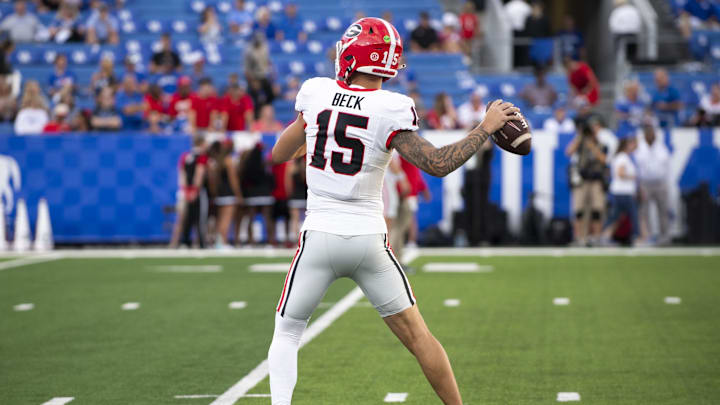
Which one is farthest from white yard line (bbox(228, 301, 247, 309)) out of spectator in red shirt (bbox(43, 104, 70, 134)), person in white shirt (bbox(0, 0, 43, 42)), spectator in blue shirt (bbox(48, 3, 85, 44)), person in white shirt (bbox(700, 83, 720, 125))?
person in white shirt (bbox(0, 0, 43, 42))

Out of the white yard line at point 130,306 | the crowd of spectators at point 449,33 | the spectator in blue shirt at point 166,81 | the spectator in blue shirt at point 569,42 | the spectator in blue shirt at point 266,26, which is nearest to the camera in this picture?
the white yard line at point 130,306

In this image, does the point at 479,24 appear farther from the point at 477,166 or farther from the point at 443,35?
the point at 477,166

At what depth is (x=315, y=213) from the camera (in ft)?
15.6

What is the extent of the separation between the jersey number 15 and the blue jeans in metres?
13.7

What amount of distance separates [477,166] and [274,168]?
3181 mm

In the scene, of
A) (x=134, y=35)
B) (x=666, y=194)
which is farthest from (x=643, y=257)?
(x=134, y=35)

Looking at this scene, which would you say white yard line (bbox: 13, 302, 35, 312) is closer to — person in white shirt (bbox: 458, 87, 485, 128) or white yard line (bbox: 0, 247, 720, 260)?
white yard line (bbox: 0, 247, 720, 260)

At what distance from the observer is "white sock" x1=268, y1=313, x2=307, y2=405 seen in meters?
4.67

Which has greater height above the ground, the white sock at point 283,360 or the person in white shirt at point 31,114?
the person in white shirt at point 31,114

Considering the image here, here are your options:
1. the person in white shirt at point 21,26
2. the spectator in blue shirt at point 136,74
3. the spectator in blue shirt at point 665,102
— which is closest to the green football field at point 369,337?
the spectator in blue shirt at point 665,102

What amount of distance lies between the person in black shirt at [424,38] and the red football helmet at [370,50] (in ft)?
55.8

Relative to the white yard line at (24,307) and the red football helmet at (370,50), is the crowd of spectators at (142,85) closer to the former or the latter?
the white yard line at (24,307)

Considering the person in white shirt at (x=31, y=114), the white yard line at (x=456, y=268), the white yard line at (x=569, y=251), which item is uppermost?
the person in white shirt at (x=31, y=114)

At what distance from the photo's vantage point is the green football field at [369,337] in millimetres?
6496
